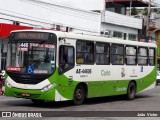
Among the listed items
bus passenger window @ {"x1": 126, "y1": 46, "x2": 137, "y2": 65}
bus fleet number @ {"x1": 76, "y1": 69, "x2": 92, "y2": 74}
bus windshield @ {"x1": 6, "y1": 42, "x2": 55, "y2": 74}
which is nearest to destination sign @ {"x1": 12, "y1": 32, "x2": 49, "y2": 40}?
A: bus windshield @ {"x1": 6, "y1": 42, "x2": 55, "y2": 74}

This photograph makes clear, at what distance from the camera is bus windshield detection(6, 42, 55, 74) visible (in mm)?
15516

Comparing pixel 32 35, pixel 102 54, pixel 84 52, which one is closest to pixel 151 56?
pixel 102 54

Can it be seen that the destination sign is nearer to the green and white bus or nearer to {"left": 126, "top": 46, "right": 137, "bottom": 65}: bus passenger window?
the green and white bus

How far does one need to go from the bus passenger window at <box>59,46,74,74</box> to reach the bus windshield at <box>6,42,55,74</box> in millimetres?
355

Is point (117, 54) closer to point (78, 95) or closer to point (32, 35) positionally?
point (78, 95)

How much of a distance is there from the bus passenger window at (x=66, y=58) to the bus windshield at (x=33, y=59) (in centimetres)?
35

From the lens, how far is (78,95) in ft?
55.5

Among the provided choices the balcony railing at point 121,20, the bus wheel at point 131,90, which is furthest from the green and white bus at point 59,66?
the balcony railing at point 121,20

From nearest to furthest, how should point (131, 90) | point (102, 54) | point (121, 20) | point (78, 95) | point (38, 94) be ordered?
point (38, 94)
point (78, 95)
point (102, 54)
point (131, 90)
point (121, 20)

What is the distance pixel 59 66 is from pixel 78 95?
1.83 m

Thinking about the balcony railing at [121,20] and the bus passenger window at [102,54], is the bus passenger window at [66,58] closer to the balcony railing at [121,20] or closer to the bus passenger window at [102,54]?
the bus passenger window at [102,54]

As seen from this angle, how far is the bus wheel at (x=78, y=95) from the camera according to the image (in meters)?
16.8

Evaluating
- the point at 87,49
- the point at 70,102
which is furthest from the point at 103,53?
the point at 70,102

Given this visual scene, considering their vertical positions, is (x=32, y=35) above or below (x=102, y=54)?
above
